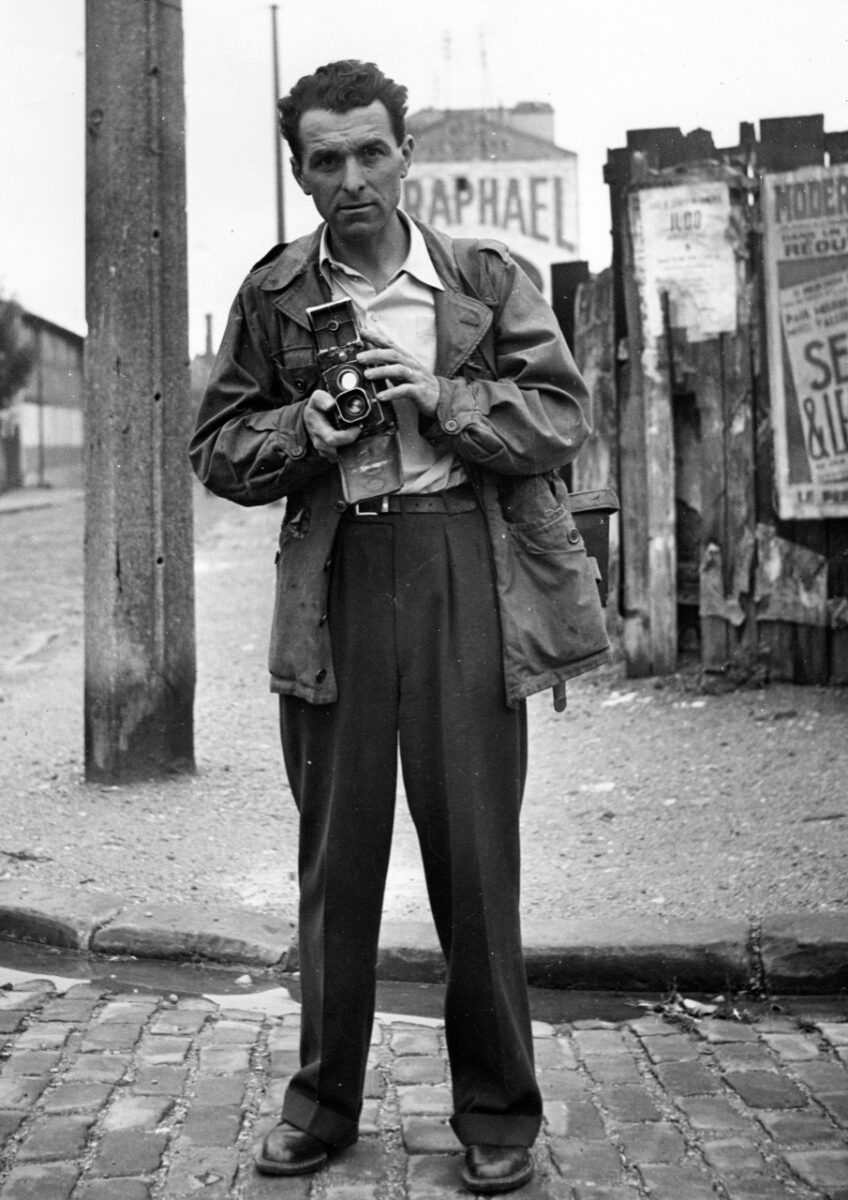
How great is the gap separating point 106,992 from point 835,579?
13.6 ft

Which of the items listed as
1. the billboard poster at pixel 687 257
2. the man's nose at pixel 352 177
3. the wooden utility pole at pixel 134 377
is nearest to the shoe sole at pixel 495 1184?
the man's nose at pixel 352 177

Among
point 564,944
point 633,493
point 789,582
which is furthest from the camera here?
point 633,493

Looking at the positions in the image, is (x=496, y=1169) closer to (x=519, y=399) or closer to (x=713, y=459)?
(x=519, y=399)

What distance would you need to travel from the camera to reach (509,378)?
327 cm

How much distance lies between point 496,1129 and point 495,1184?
12 centimetres

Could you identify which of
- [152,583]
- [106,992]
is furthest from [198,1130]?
[152,583]

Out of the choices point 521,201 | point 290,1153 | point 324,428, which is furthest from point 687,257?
point 521,201

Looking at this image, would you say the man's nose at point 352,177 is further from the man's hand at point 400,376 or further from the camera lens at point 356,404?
the camera lens at point 356,404

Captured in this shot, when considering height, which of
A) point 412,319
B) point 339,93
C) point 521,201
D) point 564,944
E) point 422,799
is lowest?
point 564,944

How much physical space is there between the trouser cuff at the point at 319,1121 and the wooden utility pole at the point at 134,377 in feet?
11.0

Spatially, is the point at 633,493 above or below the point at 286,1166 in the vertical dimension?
above

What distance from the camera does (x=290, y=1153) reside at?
334 centimetres

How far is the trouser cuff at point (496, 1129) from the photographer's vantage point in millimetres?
3299

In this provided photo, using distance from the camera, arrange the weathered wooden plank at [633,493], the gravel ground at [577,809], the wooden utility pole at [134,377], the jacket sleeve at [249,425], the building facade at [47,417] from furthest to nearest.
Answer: the building facade at [47,417]
the weathered wooden plank at [633,493]
the wooden utility pole at [134,377]
the gravel ground at [577,809]
the jacket sleeve at [249,425]
